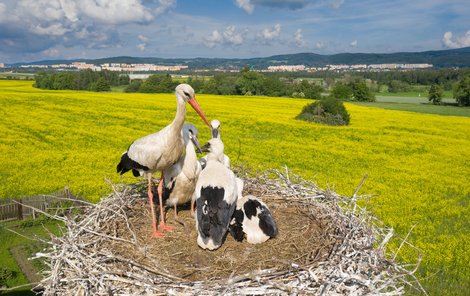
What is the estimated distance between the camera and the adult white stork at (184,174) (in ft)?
16.0

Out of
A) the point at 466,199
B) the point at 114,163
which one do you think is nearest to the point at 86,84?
the point at 114,163

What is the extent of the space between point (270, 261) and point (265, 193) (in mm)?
2091

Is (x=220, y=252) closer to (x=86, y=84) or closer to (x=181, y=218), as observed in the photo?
(x=181, y=218)

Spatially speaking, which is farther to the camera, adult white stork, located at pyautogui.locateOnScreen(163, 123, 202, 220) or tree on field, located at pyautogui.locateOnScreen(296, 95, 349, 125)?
tree on field, located at pyautogui.locateOnScreen(296, 95, 349, 125)

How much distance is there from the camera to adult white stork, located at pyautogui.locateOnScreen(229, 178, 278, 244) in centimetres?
427

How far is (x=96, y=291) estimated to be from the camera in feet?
10.4

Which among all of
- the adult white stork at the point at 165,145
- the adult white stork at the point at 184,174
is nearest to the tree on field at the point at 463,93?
the adult white stork at the point at 184,174

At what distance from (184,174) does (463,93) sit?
176 feet

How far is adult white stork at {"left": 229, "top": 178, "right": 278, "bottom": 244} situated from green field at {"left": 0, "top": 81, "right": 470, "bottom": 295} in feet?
7.07

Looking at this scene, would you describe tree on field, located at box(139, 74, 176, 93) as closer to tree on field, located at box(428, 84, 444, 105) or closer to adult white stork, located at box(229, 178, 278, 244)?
tree on field, located at box(428, 84, 444, 105)

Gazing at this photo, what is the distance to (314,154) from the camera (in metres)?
18.9

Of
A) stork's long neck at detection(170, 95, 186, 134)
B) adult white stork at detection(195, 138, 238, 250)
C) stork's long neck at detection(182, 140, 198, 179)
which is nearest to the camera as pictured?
adult white stork at detection(195, 138, 238, 250)

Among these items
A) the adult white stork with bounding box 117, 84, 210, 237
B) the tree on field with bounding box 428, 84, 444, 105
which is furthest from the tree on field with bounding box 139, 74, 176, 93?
the adult white stork with bounding box 117, 84, 210, 237

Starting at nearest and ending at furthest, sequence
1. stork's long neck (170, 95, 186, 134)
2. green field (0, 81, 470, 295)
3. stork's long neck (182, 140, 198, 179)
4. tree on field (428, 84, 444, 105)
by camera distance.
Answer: stork's long neck (170, 95, 186, 134), stork's long neck (182, 140, 198, 179), green field (0, 81, 470, 295), tree on field (428, 84, 444, 105)
